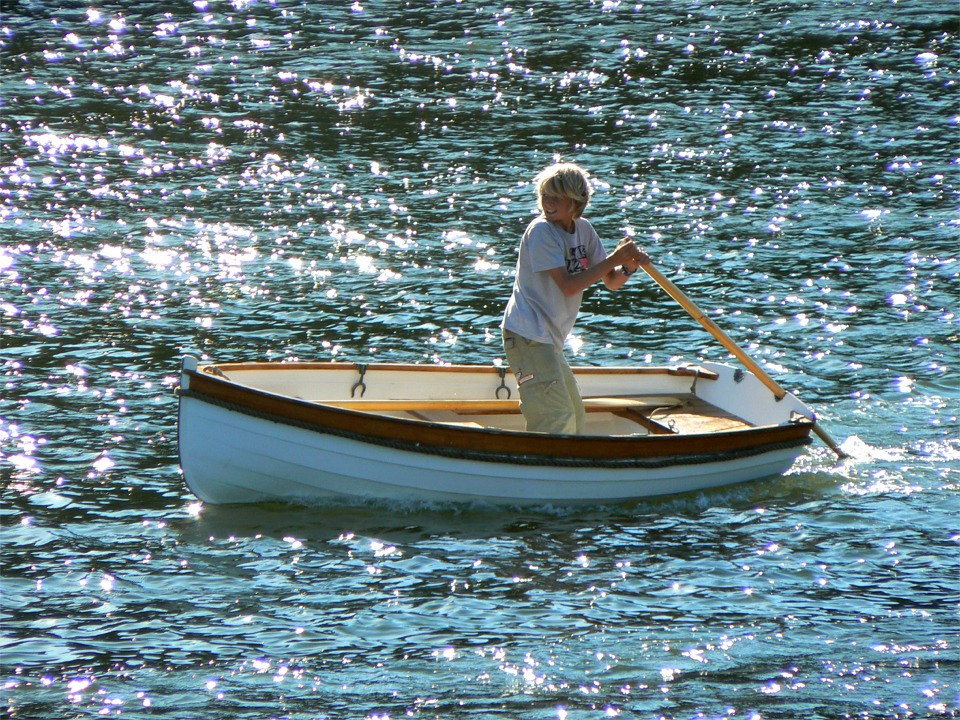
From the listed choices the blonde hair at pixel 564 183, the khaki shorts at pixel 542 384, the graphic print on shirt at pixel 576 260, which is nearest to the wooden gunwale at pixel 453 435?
the khaki shorts at pixel 542 384

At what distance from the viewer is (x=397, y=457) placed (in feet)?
30.0

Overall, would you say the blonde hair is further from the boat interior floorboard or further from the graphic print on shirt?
the boat interior floorboard

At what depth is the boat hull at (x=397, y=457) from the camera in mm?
8828

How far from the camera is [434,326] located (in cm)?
1355

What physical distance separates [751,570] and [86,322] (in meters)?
7.41

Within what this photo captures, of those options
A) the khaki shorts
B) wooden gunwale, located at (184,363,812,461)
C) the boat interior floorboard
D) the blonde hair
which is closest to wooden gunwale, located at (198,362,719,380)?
wooden gunwale, located at (184,363,812,461)

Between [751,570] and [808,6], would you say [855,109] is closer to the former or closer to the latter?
[808,6]

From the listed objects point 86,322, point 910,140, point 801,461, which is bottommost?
point 801,461

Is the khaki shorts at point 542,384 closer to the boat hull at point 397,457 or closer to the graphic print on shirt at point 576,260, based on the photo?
the boat hull at point 397,457

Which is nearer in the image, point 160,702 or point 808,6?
point 160,702

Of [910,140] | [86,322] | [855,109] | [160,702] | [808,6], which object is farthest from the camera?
[808,6]

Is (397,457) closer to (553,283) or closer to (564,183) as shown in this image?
(553,283)

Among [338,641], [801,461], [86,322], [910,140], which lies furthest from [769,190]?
[338,641]

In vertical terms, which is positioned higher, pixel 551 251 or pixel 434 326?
pixel 551 251
